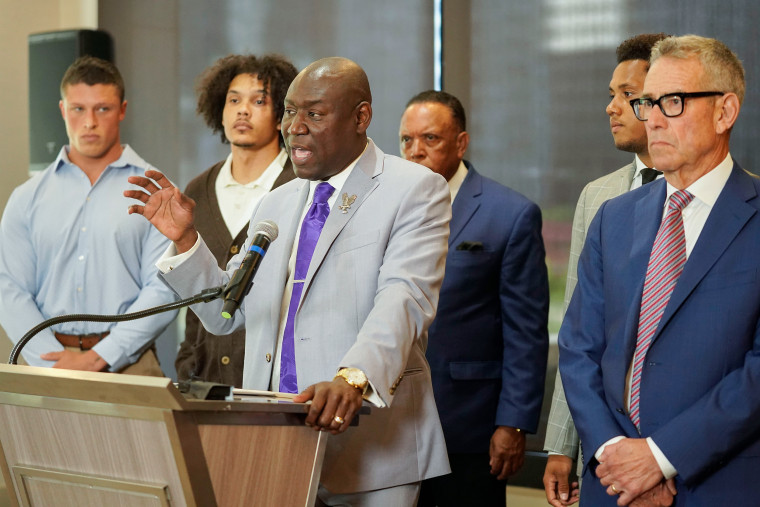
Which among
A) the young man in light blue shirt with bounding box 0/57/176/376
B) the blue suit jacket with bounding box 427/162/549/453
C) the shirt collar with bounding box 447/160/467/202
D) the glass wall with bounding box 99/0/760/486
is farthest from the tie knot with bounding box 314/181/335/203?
the glass wall with bounding box 99/0/760/486

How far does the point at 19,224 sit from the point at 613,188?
2.48 m

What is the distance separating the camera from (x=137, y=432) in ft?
5.41

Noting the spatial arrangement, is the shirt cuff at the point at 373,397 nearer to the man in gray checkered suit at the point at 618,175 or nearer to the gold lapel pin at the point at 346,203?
the gold lapel pin at the point at 346,203

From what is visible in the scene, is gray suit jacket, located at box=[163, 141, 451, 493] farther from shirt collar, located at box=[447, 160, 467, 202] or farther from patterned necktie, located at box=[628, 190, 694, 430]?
shirt collar, located at box=[447, 160, 467, 202]

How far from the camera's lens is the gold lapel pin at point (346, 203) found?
2357mm

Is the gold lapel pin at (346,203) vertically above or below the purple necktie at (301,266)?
above

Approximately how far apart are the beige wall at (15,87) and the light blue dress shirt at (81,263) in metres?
1.66

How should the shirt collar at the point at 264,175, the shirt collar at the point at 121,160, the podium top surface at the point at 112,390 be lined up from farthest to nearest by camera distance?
the shirt collar at the point at 121,160 → the shirt collar at the point at 264,175 → the podium top surface at the point at 112,390

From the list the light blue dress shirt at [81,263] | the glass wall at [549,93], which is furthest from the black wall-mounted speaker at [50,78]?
the glass wall at [549,93]

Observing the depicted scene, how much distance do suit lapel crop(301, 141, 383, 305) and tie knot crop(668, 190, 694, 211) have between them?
72 cm

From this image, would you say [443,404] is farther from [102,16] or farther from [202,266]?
[102,16]

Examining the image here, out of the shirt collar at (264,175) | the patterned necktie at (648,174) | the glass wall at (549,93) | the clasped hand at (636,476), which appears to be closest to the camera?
the clasped hand at (636,476)

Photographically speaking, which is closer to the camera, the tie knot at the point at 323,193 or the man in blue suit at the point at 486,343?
the tie knot at the point at 323,193

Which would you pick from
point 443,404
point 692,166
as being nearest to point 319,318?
point 692,166
